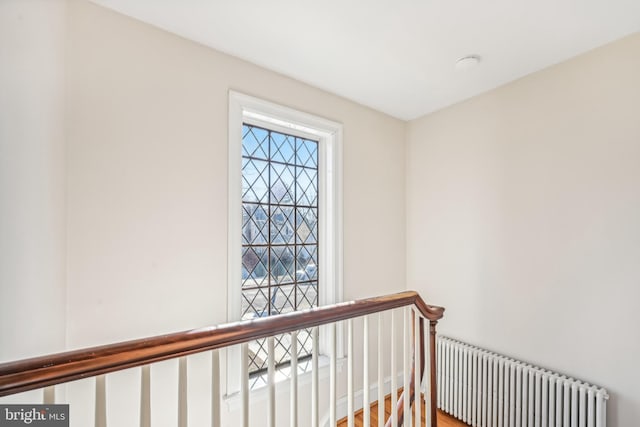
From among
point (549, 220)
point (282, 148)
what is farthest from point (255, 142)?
point (549, 220)

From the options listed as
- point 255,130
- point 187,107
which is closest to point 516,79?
point 255,130

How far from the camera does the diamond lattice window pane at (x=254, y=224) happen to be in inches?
84.1

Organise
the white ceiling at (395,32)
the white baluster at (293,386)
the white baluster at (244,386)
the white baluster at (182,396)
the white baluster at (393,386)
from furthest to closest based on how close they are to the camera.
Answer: the white ceiling at (395,32) < the white baluster at (393,386) < the white baluster at (293,386) < the white baluster at (244,386) < the white baluster at (182,396)

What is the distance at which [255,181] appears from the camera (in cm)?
221

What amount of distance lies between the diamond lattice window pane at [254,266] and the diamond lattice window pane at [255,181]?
0.36 meters

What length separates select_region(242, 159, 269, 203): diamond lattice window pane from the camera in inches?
84.7

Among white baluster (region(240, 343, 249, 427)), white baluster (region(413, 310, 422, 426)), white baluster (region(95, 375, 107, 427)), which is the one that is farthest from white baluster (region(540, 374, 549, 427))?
white baluster (region(95, 375, 107, 427))

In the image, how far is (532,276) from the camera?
2137 millimetres

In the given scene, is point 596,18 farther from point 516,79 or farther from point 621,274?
point 621,274

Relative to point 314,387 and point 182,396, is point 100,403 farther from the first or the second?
point 314,387

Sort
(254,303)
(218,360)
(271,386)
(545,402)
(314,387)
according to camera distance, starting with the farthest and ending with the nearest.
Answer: (254,303) → (545,402) → (314,387) → (271,386) → (218,360)

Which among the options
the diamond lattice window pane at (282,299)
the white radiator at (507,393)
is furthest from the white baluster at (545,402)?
the diamond lattice window pane at (282,299)

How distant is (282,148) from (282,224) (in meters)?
0.59

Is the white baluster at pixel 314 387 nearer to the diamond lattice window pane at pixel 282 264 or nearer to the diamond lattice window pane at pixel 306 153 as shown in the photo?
the diamond lattice window pane at pixel 282 264
